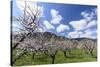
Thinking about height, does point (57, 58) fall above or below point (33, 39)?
below

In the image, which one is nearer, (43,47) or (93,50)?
(43,47)

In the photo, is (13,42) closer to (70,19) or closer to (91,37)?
(70,19)

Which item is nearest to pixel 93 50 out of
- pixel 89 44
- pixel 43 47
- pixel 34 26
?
pixel 89 44

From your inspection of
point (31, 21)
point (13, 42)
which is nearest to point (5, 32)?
point (13, 42)

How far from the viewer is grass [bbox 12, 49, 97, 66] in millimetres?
2260

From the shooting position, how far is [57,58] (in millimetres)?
2381

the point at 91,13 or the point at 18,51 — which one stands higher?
the point at 91,13

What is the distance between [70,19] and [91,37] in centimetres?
38

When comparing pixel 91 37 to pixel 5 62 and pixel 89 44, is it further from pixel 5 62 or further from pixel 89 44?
pixel 5 62

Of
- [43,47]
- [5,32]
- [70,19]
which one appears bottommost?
[43,47]

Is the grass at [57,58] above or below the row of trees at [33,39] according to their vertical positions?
below

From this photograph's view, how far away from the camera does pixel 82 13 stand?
249 centimetres

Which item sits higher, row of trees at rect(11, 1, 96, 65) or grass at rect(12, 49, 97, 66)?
row of trees at rect(11, 1, 96, 65)

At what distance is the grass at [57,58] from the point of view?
7.41 feet
